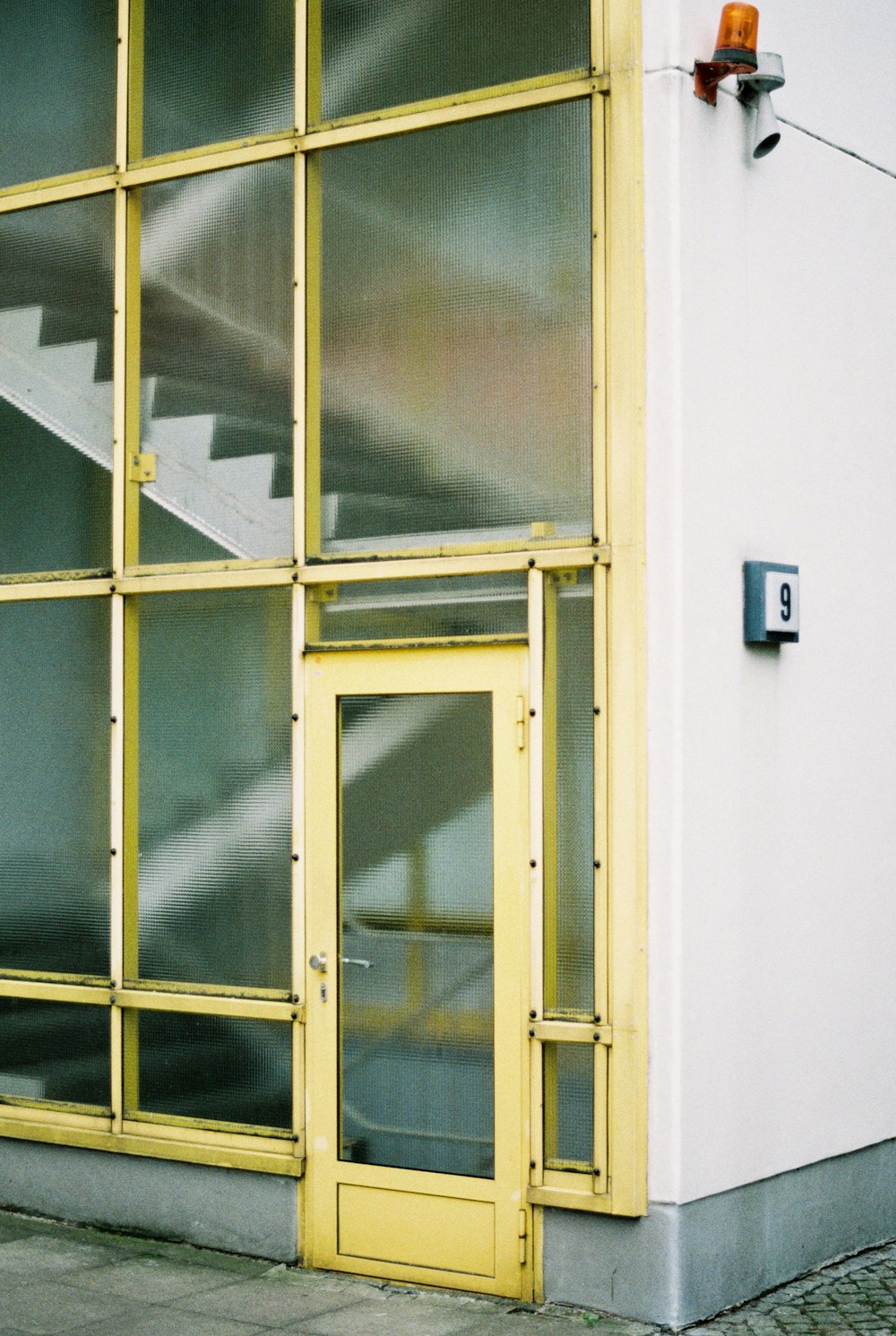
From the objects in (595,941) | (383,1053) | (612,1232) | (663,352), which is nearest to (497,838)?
(595,941)

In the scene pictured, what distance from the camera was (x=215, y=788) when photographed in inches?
294

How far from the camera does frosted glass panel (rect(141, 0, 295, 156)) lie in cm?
751

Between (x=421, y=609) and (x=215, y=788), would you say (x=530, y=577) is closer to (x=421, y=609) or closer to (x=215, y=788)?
(x=421, y=609)

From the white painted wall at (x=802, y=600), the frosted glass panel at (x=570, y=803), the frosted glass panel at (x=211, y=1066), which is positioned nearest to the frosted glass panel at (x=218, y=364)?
the frosted glass panel at (x=570, y=803)

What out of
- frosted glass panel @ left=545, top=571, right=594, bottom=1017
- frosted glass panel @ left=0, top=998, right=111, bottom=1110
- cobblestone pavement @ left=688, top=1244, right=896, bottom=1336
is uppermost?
frosted glass panel @ left=545, top=571, right=594, bottom=1017

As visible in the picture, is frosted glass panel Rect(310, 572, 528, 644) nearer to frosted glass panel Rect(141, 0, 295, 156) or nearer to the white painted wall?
the white painted wall

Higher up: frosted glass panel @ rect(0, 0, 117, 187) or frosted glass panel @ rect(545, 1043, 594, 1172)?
frosted glass panel @ rect(0, 0, 117, 187)

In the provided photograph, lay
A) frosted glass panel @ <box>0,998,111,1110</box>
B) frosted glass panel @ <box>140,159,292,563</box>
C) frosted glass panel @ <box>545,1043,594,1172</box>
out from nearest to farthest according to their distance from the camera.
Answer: frosted glass panel @ <box>545,1043,594,1172</box> → frosted glass panel @ <box>140,159,292,563</box> → frosted glass panel @ <box>0,998,111,1110</box>

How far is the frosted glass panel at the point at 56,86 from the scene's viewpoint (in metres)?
8.05

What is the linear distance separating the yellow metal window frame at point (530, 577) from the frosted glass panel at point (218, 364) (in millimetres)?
81

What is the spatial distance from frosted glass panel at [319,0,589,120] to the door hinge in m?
1.74

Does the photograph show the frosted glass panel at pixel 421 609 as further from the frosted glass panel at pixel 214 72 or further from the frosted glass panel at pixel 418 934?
the frosted glass panel at pixel 214 72

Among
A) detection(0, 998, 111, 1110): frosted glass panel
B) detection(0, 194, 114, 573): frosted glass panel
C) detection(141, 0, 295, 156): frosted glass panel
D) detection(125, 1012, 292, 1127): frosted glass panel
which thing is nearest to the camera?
detection(125, 1012, 292, 1127): frosted glass panel

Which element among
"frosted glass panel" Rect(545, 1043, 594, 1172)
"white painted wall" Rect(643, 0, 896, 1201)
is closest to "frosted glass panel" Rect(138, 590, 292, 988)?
"frosted glass panel" Rect(545, 1043, 594, 1172)
